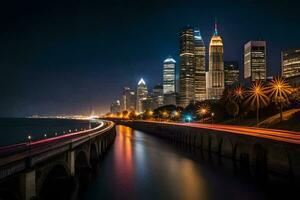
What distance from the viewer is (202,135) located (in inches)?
3243

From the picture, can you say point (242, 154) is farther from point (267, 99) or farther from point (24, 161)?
point (267, 99)

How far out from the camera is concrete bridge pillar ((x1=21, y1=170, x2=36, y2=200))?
77.0 ft

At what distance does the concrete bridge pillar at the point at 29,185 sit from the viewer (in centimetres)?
2347

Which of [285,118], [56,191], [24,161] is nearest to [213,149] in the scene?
[285,118]

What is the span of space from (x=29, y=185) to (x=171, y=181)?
25.5 meters

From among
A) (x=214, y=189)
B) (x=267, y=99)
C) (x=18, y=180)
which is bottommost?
(x=214, y=189)

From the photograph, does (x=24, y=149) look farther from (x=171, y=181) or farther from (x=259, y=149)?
(x=259, y=149)

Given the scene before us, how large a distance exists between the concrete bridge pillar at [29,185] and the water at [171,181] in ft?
41.0

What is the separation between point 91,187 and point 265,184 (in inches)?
852

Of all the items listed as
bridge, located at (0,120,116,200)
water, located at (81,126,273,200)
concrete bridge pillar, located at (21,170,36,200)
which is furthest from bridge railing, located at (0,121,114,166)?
A: water, located at (81,126,273,200)

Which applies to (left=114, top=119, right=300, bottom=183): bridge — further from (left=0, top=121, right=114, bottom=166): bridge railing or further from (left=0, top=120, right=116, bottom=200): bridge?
(left=0, top=121, right=114, bottom=166): bridge railing

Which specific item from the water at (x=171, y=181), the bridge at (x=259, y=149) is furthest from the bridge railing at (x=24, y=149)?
the bridge at (x=259, y=149)

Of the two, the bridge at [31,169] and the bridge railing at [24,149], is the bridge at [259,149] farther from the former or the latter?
the bridge railing at [24,149]

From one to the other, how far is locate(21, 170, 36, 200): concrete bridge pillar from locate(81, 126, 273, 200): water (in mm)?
12493
